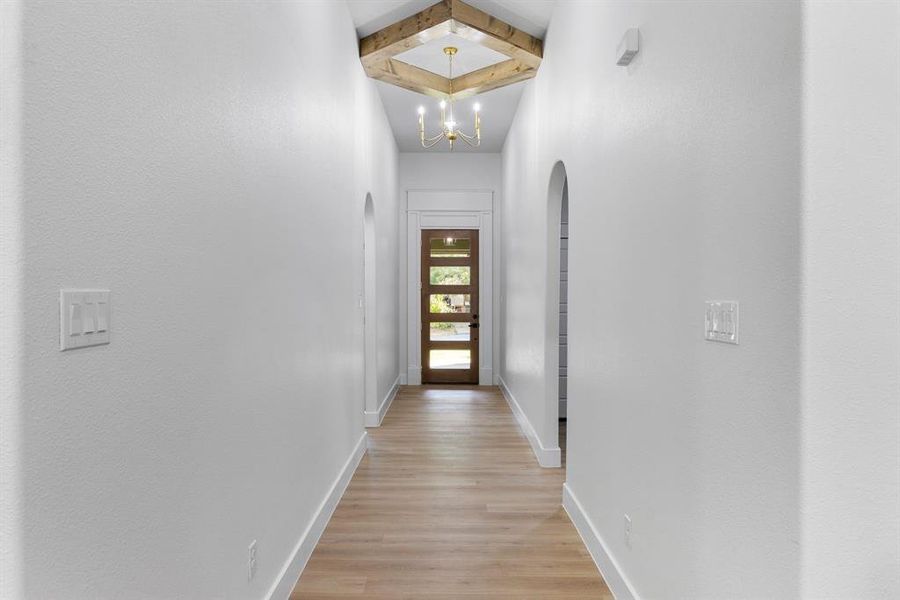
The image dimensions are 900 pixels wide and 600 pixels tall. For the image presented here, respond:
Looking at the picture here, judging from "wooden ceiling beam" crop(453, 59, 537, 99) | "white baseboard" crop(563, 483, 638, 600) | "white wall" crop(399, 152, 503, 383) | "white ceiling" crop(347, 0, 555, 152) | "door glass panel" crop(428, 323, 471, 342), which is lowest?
"white baseboard" crop(563, 483, 638, 600)

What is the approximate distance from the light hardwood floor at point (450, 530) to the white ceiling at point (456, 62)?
3145 mm

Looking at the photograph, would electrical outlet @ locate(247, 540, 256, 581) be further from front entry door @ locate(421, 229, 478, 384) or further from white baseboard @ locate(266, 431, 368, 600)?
front entry door @ locate(421, 229, 478, 384)

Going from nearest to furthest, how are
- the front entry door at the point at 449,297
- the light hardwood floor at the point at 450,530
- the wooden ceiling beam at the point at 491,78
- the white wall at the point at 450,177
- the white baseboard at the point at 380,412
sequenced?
1. the light hardwood floor at the point at 450,530
2. the wooden ceiling beam at the point at 491,78
3. the white baseboard at the point at 380,412
4. the white wall at the point at 450,177
5. the front entry door at the point at 449,297

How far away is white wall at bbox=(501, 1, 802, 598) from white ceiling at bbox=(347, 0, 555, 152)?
0.85m

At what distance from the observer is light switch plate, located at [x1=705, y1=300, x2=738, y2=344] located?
1.40 m

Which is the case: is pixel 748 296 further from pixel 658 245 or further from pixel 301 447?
pixel 301 447

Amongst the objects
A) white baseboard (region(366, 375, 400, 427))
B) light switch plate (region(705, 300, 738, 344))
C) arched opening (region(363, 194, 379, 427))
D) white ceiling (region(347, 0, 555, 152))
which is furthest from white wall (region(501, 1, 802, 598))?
white baseboard (region(366, 375, 400, 427))

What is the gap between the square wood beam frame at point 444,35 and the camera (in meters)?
3.81

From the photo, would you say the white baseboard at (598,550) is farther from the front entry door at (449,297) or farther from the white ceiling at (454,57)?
the front entry door at (449,297)

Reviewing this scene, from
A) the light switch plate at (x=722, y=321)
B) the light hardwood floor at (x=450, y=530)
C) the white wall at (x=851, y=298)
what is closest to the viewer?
the white wall at (x=851, y=298)

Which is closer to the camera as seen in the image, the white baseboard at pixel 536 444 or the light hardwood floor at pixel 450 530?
the light hardwood floor at pixel 450 530

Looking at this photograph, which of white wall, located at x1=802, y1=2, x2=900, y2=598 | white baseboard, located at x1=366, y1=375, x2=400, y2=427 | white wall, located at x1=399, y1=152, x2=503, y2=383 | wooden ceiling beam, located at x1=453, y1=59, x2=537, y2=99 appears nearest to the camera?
white wall, located at x1=802, y1=2, x2=900, y2=598

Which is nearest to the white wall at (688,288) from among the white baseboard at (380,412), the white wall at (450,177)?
the white baseboard at (380,412)

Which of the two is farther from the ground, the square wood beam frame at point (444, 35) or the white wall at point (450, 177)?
the square wood beam frame at point (444, 35)
